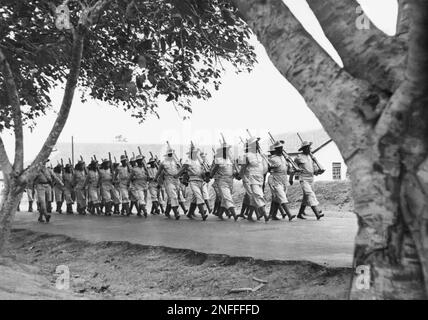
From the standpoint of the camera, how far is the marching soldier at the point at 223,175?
14688 mm

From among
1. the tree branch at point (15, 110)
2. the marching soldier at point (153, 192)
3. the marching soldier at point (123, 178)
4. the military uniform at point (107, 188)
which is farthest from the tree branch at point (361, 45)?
the military uniform at point (107, 188)

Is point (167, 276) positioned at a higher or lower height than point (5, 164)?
lower

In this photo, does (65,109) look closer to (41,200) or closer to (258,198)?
(258,198)

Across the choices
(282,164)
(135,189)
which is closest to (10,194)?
(282,164)

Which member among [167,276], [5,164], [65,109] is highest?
[65,109]

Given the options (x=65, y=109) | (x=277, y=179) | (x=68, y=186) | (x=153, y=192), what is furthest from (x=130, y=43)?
(x=68, y=186)

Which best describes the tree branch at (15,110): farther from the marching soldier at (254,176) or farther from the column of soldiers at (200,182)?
the marching soldier at (254,176)

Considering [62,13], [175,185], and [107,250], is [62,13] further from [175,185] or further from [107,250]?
[175,185]

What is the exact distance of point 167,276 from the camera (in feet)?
24.2

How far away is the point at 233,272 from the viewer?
6871 millimetres

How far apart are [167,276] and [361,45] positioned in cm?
467

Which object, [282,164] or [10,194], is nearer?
[10,194]

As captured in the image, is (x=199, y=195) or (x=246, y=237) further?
(x=199, y=195)
